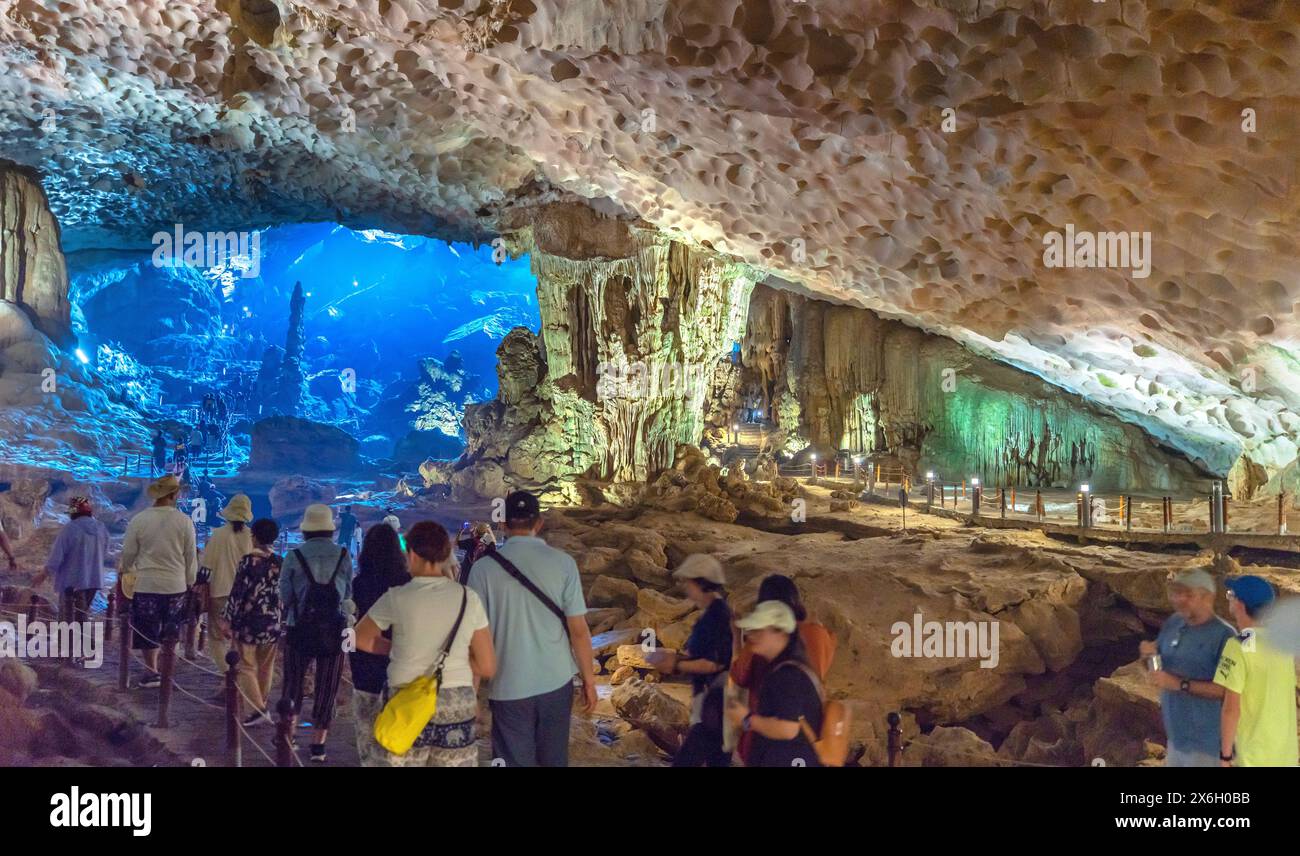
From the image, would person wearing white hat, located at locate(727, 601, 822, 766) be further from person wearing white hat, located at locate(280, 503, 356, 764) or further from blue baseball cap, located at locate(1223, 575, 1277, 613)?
person wearing white hat, located at locate(280, 503, 356, 764)

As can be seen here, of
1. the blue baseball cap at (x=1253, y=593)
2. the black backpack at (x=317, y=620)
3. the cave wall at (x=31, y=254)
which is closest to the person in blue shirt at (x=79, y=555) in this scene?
the black backpack at (x=317, y=620)

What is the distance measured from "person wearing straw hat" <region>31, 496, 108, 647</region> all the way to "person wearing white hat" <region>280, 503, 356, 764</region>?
266 centimetres

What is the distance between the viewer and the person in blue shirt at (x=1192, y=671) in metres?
3.46

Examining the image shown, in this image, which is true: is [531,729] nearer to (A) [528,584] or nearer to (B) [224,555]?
(A) [528,584]

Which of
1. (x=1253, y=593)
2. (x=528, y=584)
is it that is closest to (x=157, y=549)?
(x=528, y=584)

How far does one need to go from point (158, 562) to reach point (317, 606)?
171 cm

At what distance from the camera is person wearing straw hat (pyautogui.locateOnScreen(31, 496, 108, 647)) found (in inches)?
240

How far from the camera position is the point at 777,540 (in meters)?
9.70

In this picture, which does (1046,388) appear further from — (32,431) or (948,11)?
(32,431)

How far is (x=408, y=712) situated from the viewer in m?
3.16

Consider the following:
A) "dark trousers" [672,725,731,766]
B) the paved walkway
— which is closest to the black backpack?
the paved walkway

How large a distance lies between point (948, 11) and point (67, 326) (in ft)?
51.9

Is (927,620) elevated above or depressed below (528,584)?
below
